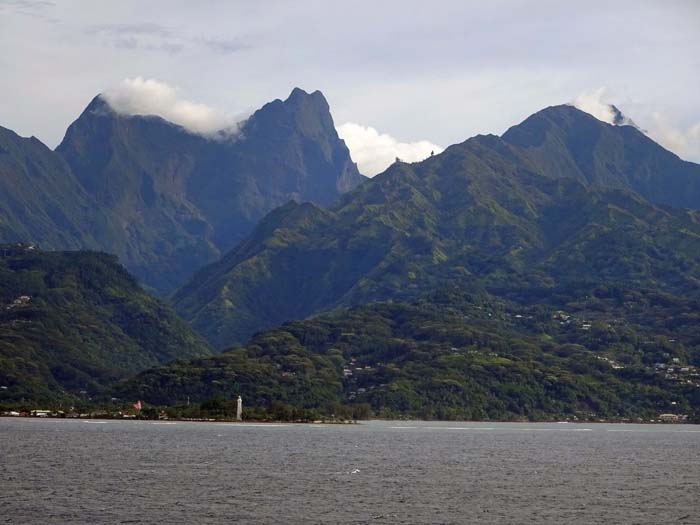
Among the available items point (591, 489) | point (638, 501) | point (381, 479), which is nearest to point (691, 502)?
point (638, 501)

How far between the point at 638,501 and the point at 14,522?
8082 centimetres

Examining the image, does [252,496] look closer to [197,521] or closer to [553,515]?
[197,521]

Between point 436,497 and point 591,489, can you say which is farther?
point 591,489

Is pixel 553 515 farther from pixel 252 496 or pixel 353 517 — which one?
pixel 252 496

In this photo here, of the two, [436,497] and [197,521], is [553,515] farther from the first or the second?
[197,521]

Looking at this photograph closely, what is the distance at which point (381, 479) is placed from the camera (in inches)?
7470

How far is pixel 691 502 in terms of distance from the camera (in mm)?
164375

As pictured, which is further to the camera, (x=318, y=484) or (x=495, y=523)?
(x=318, y=484)

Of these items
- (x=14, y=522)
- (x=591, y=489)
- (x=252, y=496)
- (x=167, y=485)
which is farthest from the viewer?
(x=591, y=489)

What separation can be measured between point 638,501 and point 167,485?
62720mm

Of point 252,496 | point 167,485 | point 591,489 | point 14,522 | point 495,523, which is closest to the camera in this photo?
point 14,522

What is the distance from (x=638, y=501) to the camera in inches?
6471

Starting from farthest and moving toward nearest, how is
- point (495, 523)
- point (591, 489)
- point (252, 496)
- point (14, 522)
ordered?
point (591, 489), point (252, 496), point (495, 523), point (14, 522)

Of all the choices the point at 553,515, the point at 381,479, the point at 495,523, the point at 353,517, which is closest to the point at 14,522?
the point at 353,517
